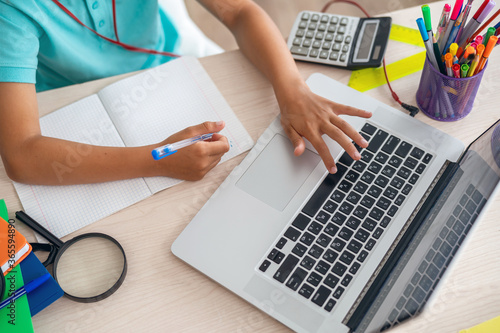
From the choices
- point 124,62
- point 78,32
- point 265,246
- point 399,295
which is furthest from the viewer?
point 124,62

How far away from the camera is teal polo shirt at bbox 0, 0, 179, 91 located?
32.0 inches

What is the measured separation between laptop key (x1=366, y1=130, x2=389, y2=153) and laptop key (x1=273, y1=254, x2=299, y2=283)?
237 mm

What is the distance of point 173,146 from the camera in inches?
29.3

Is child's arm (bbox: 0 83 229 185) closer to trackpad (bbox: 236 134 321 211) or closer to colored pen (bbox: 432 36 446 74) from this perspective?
trackpad (bbox: 236 134 321 211)

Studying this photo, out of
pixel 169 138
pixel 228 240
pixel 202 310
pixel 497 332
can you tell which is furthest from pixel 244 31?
pixel 497 332

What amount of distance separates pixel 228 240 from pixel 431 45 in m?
0.45

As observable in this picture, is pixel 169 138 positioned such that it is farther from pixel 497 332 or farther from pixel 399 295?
pixel 497 332

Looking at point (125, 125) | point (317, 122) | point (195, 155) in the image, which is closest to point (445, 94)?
point (317, 122)

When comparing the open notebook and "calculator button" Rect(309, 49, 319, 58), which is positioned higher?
"calculator button" Rect(309, 49, 319, 58)

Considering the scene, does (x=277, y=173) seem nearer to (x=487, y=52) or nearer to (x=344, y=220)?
(x=344, y=220)

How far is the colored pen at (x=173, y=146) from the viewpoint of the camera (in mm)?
709

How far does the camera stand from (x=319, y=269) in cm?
69

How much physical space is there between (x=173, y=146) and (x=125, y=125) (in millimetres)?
167

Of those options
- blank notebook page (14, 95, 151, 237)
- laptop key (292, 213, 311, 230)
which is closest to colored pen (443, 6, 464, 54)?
laptop key (292, 213, 311, 230)
